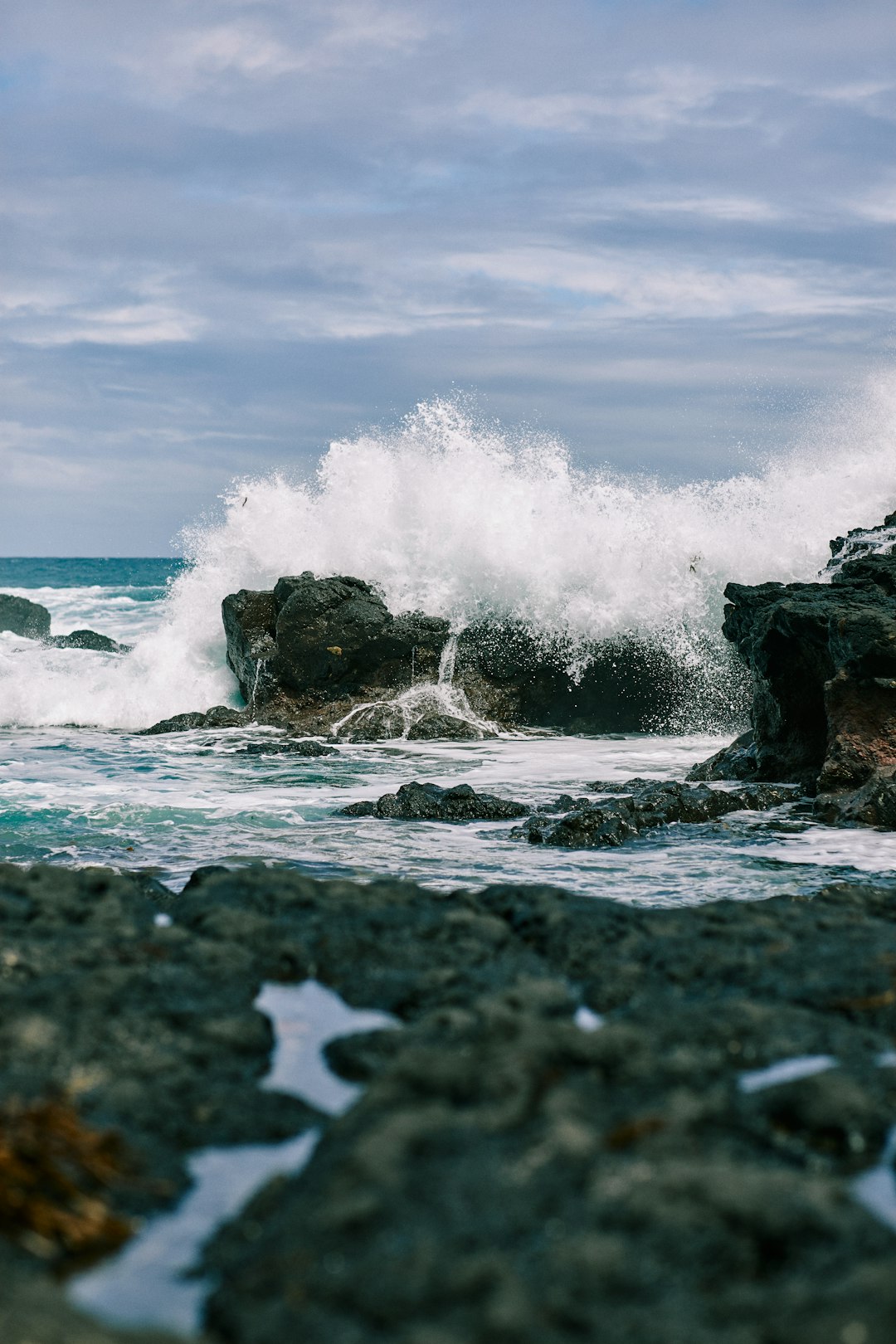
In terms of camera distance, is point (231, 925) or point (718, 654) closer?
point (231, 925)

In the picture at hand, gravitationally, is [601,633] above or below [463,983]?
above

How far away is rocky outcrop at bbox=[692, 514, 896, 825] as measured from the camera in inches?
291

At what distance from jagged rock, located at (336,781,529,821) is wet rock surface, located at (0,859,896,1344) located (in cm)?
367

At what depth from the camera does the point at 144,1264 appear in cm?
191

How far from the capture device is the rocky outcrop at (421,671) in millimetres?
13148

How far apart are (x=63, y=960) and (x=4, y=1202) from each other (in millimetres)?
1322

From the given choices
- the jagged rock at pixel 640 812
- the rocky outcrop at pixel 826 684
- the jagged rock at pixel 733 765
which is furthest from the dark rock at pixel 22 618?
the jagged rock at pixel 640 812

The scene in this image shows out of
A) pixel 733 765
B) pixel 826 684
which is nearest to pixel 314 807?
pixel 733 765

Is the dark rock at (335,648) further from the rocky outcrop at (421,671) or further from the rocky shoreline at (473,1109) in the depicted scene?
the rocky shoreline at (473,1109)

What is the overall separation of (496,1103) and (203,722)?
1146cm

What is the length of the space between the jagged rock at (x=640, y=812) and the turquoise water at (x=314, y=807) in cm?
13

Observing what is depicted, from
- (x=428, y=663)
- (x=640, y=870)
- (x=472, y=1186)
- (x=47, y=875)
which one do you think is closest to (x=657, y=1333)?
(x=472, y=1186)

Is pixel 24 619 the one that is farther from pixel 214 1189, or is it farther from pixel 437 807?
pixel 214 1189

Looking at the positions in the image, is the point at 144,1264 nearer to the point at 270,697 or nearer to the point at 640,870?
the point at 640,870
